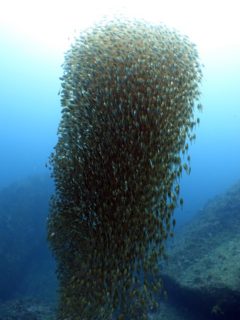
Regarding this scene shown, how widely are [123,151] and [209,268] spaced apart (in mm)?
12256

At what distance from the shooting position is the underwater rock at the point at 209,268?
15.8 metres

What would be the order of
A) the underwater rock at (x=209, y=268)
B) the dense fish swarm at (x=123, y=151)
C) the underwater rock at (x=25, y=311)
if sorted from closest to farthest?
the dense fish swarm at (x=123, y=151), the underwater rock at (x=209, y=268), the underwater rock at (x=25, y=311)

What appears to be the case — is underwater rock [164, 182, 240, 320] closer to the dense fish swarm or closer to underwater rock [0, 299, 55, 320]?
underwater rock [0, 299, 55, 320]

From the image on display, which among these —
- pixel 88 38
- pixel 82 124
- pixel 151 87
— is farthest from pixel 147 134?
pixel 88 38

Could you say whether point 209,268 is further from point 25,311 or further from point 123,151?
point 123,151

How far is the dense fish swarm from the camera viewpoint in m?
8.28

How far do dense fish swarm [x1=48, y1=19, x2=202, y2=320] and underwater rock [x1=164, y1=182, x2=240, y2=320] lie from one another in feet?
28.5

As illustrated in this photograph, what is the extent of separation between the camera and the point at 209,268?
1814cm

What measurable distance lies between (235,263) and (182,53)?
39.9 ft

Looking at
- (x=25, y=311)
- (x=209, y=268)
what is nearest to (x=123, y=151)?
(x=209, y=268)

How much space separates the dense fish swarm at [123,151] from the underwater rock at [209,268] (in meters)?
8.68

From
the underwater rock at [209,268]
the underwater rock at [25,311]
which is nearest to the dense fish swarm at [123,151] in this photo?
the underwater rock at [209,268]

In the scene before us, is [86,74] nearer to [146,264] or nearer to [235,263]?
[146,264]

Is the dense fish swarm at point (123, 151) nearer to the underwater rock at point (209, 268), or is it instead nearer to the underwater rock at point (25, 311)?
the underwater rock at point (209, 268)
